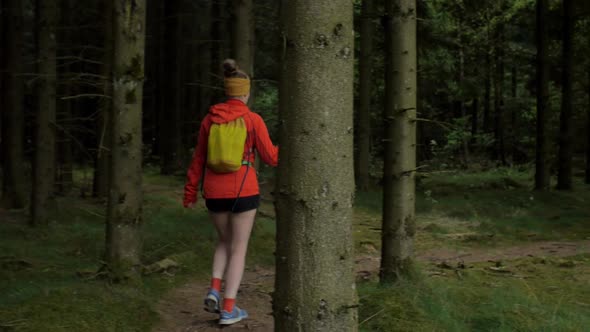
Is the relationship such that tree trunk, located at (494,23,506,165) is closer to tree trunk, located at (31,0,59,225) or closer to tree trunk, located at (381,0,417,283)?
tree trunk, located at (31,0,59,225)

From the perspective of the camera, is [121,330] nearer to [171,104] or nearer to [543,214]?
[543,214]

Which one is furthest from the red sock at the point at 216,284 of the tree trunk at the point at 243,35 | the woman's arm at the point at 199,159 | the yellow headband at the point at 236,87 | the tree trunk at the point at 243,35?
the tree trunk at the point at 243,35

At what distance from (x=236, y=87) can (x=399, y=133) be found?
70.3 inches

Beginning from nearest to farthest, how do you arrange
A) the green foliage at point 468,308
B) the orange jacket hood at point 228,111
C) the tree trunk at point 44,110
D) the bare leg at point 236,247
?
the green foliage at point 468,308 → the orange jacket hood at point 228,111 → the bare leg at point 236,247 → the tree trunk at point 44,110

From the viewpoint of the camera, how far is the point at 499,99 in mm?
38406

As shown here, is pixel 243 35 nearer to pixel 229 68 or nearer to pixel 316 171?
pixel 229 68

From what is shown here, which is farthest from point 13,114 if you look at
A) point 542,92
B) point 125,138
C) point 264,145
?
point 542,92

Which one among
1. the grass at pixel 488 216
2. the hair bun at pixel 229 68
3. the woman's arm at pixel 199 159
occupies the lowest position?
the grass at pixel 488 216

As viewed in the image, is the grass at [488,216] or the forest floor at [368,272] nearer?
the forest floor at [368,272]

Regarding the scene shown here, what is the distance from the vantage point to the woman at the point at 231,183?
5812 mm

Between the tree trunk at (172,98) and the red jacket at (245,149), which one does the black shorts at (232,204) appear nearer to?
the red jacket at (245,149)

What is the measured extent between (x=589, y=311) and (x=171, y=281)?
4680 mm

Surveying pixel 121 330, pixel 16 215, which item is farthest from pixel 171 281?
pixel 16 215

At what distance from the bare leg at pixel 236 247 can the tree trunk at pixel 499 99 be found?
31.2 m
